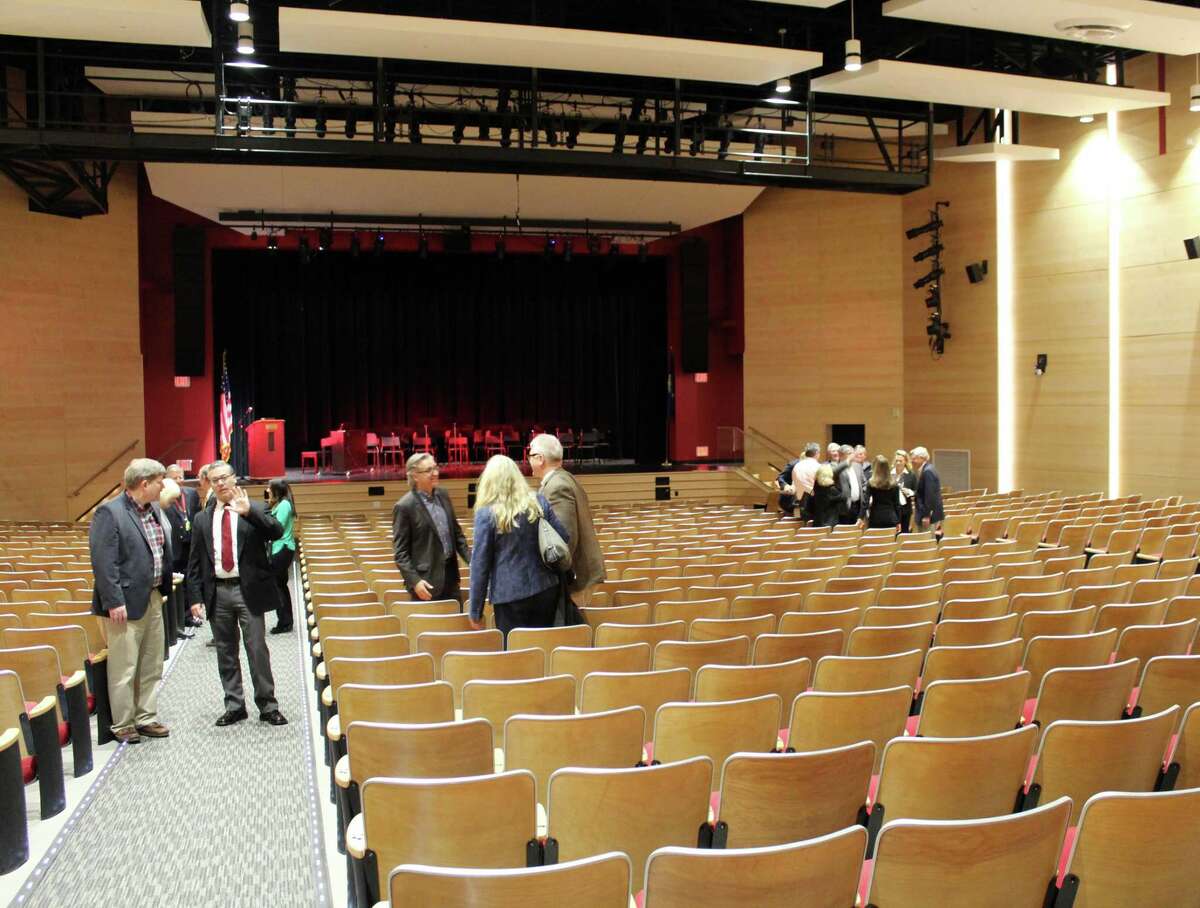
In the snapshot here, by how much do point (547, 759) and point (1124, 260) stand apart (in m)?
15.1

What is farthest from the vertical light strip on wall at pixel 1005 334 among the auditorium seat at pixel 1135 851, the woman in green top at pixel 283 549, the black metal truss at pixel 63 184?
the auditorium seat at pixel 1135 851

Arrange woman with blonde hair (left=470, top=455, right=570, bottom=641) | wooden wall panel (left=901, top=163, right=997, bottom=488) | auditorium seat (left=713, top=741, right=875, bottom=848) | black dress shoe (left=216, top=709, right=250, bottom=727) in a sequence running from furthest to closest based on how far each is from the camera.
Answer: wooden wall panel (left=901, top=163, right=997, bottom=488), black dress shoe (left=216, top=709, right=250, bottom=727), woman with blonde hair (left=470, top=455, right=570, bottom=641), auditorium seat (left=713, top=741, right=875, bottom=848)

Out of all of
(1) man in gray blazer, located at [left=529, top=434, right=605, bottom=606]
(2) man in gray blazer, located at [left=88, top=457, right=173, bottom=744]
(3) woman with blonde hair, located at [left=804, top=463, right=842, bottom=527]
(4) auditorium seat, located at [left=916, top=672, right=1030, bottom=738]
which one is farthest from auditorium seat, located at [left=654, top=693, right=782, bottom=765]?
(3) woman with blonde hair, located at [left=804, top=463, right=842, bottom=527]

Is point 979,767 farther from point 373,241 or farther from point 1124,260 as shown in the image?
point 373,241

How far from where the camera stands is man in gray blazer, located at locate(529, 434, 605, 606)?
5.04 m

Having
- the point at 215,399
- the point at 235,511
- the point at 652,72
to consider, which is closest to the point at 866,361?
the point at 652,72

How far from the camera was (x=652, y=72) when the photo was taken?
11.7m

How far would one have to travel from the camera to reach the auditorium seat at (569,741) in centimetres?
324

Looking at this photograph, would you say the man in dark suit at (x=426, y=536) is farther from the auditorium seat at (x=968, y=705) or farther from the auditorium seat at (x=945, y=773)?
the auditorium seat at (x=945, y=773)

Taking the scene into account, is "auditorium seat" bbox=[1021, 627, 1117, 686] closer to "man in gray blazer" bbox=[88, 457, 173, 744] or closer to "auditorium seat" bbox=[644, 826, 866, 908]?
"auditorium seat" bbox=[644, 826, 866, 908]

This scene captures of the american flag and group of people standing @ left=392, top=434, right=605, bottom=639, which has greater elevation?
the american flag

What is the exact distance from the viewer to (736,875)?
2086mm

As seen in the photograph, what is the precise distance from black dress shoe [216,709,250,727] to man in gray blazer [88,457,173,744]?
0.32 metres

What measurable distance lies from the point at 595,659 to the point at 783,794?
1654mm
